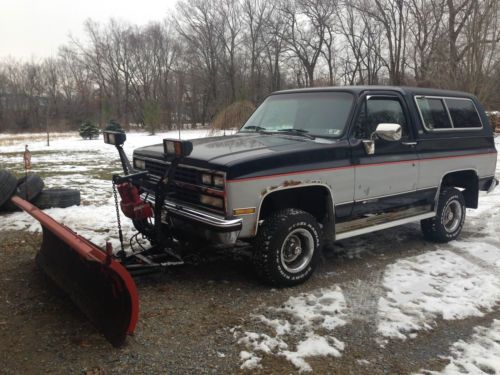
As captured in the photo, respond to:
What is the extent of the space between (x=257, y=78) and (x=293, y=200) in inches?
2087

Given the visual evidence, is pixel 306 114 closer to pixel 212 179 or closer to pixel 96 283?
pixel 212 179

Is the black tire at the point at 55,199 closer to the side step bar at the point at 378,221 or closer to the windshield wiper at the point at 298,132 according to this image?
the windshield wiper at the point at 298,132

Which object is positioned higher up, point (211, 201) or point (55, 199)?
point (211, 201)

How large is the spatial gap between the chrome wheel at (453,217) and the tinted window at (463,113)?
1114 millimetres

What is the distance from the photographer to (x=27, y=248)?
5852 mm

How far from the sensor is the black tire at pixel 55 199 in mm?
7781

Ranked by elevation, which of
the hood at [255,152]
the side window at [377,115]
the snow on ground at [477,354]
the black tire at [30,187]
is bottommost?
the snow on ground at [477,354]

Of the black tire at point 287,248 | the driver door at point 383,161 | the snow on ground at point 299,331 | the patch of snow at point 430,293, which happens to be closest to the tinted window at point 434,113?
the driver door at point 383,161

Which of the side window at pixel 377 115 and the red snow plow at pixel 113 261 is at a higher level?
the side window at pixel 377 115

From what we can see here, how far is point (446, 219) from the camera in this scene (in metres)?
6.37

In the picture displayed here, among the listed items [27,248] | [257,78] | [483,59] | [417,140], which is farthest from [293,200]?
[257,78]

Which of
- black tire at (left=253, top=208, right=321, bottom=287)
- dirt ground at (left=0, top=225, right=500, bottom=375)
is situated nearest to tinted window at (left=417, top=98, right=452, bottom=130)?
dirt ground at (left=0, top=225, right=500, bottom=375)

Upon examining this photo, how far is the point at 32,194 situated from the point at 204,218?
4656 mm

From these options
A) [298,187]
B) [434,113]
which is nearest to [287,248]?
[298,187]
